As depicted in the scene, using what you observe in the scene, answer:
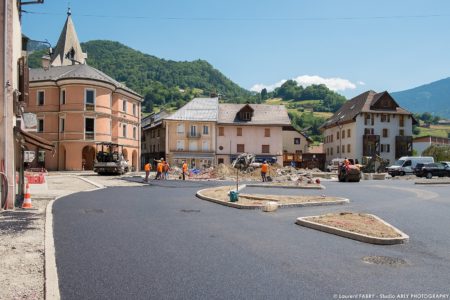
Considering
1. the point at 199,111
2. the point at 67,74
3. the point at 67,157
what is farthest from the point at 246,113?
the point at 67,157

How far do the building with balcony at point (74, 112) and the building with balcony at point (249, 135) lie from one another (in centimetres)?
1589

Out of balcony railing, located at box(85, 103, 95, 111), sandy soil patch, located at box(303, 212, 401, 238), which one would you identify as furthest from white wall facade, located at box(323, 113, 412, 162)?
sandy soil patch, located at box(303, 212, 401, 238)

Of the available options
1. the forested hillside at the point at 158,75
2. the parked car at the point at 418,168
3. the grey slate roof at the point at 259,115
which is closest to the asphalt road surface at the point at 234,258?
the parked car at the point at 418,168

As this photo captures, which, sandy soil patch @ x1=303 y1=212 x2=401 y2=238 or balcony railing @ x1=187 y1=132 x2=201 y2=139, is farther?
balcony railing @ x1=187 y1=132 x2=201 y2=139

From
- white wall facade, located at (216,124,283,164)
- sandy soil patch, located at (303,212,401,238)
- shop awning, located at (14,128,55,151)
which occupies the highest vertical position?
white wall facade, located at (216,124,283,164)

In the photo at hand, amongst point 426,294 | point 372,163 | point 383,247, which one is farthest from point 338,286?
point 372,163

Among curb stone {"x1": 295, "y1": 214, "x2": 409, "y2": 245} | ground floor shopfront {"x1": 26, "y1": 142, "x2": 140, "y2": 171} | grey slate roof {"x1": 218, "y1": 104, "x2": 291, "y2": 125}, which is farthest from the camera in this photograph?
grey slate roof {"x1": 218, "y1": 104, "x2": 291, "y2": 125}

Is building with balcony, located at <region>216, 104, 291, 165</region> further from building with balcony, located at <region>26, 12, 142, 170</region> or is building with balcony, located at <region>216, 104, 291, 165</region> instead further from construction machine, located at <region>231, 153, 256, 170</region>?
construction machine, located at <region>231, 153, 256, 170</region>

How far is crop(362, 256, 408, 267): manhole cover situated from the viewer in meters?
7.86

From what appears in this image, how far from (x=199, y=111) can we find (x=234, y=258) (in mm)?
58689

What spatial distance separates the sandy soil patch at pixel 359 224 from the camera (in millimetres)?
10367

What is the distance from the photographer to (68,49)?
66812 millimetres

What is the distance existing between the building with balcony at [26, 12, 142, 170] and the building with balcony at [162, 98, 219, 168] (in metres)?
9.00

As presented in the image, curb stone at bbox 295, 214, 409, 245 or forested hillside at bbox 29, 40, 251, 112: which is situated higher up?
forested hillside at bbox 29, 40, 251, 112
